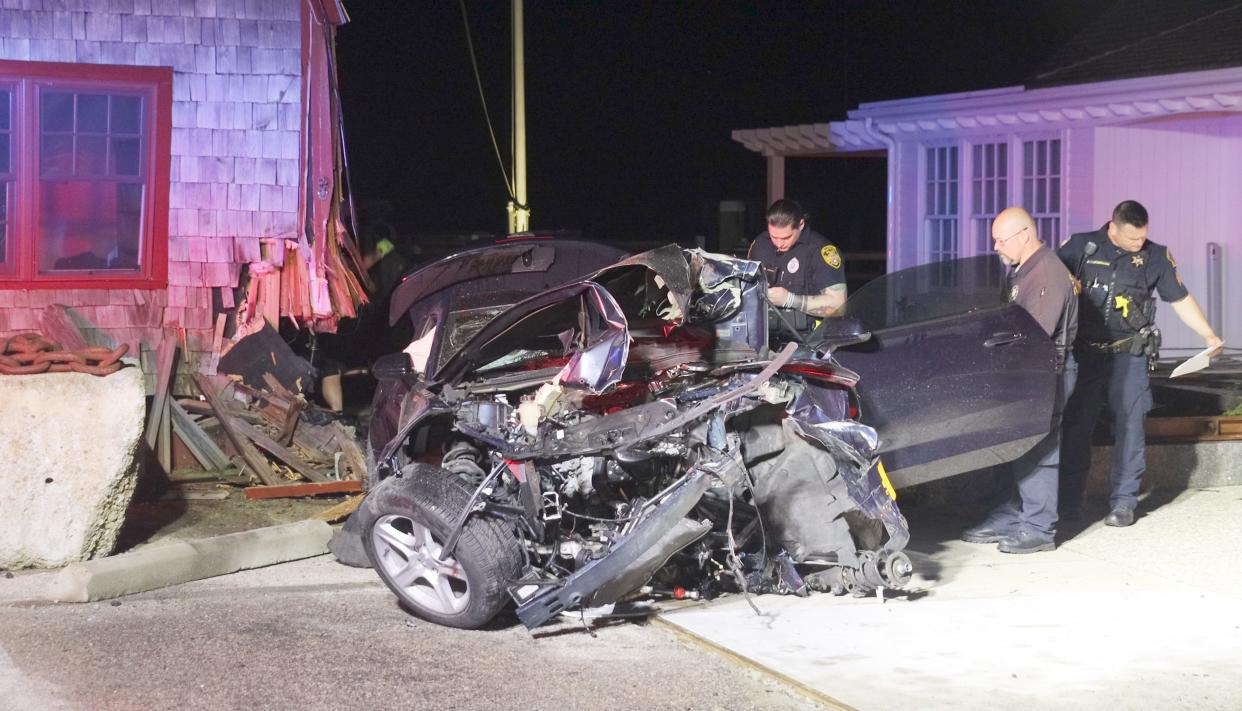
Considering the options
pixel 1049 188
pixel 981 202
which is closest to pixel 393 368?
pixel 1049 188

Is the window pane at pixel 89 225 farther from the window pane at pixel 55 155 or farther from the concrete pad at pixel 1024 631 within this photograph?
the concrete pad at pixel 1024 631

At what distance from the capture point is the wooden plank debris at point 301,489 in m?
9.59

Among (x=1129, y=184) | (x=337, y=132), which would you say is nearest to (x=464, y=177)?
(x=1129, y=184)

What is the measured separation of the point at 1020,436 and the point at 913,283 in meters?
1.17

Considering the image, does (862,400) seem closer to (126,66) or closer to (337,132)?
(337,132)

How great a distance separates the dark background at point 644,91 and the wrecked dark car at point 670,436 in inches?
779

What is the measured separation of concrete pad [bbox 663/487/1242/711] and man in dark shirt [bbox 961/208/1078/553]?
176mm

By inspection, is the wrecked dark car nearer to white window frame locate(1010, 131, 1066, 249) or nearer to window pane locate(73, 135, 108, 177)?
window pane locate(73, 135, 108, 177)

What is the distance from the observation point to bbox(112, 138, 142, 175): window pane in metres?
10.5

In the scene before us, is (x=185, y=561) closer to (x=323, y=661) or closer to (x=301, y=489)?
(x=323, y=661)

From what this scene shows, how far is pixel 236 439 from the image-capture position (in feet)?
33.2

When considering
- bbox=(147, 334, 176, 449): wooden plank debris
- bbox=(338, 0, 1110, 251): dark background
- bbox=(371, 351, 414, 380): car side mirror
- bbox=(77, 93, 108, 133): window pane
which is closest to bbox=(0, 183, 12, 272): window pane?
bbox=(77, 93, 108, 133): window pane

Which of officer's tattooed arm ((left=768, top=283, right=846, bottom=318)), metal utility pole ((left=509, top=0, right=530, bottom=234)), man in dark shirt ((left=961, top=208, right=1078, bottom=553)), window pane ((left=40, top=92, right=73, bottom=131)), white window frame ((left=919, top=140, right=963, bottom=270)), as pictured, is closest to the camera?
man in dark shirt ((left=961, top=208, right=1078, bottom=553))

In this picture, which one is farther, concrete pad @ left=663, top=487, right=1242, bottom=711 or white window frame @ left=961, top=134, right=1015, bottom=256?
white window frame @ left=961, top=134, right=1015, bottom=256
